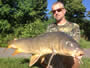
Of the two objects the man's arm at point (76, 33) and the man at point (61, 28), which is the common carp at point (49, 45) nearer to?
the man at point (61, 28)

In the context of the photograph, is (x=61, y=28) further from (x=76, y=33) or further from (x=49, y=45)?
(x=49, y=45)

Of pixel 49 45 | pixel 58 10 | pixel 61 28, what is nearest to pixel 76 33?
pixel 61 28

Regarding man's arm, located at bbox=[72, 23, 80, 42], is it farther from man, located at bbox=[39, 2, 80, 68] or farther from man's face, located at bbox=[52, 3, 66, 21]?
man's face, located at bbox=[52, 3, 66, 21]

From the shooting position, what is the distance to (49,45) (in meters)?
2.63

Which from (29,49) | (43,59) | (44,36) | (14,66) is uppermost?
(44,36)

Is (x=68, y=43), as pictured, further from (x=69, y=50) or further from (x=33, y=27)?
(x=33, y=27)

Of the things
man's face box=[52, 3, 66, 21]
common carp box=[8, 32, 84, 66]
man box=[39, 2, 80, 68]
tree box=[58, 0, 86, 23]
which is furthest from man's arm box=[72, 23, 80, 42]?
tree box=[58, 0, 86, 23]

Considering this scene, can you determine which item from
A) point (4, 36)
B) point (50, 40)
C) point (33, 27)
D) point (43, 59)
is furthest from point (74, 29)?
point (4, 36)

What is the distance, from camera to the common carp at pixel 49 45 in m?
2.56

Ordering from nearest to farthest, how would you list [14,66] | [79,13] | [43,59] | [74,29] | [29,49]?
[29,49]
[43,59]
[74,29]
[14,66]
[79,13]

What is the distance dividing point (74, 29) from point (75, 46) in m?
1.17

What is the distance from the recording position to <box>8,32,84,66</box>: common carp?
2.56 m

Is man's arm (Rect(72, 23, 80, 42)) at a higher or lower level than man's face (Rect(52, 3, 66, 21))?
lower

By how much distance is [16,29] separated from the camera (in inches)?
841
